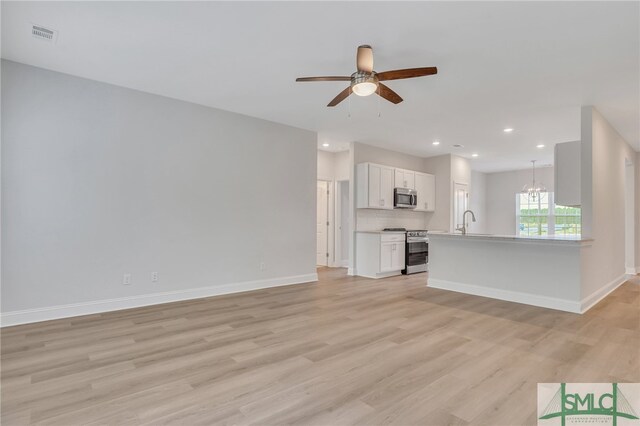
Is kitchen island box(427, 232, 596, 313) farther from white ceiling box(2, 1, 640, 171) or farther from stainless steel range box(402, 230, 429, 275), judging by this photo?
white ceiling box(2, 1, 640, 171)

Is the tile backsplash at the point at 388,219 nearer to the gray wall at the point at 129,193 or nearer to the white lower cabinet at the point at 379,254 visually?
the white lower cabinet at the point at 379,254

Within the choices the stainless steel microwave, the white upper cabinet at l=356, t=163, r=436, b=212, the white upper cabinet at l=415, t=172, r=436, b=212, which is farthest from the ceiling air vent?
the white upper cabinet at l=415, t=172, r=436, b=212

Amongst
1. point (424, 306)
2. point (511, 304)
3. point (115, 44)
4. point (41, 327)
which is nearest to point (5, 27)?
point (115, 44)

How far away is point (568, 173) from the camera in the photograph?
468cm

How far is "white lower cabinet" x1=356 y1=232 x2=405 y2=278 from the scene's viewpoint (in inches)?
254

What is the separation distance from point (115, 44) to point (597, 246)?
21.0ft

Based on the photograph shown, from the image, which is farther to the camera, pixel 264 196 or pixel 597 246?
pixel 264 196

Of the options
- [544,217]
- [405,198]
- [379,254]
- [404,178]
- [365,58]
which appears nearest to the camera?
[365,58]

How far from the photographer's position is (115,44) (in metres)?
3.13

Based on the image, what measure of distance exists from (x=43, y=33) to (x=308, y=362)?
368cm

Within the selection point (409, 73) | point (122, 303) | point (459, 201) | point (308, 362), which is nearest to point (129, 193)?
point (122, 303)

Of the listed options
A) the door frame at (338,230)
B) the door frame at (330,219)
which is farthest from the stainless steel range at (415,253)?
the door frame at (330,219)

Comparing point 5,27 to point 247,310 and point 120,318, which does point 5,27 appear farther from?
point 247,310

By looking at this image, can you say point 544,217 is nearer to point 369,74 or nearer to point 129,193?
point 369,74
